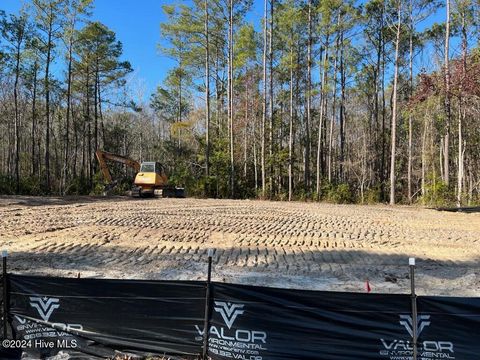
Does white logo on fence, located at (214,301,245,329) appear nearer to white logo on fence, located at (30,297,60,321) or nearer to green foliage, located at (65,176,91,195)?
white logo on fence, located at (30,297,60,321)

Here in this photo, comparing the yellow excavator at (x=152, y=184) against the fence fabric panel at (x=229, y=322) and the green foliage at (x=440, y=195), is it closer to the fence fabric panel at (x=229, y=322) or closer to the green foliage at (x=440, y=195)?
the green foliage at (x=440, y=195)

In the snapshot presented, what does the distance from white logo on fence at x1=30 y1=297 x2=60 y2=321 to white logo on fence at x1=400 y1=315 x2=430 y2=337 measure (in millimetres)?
3705

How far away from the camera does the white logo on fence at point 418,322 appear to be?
446cm

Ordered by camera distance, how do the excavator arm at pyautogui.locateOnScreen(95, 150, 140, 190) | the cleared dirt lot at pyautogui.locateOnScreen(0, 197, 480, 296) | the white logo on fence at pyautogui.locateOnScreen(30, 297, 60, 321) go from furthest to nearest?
the excavator arm at pyautogui.locateOnScreen(95, 150, 140, 190), the cleared dirt lot at pyautogui.locateOnScreen(0, 197, 480, 296), the white logo on fence at pyautogui.locateOnScreen(30, 297, 60, 321)

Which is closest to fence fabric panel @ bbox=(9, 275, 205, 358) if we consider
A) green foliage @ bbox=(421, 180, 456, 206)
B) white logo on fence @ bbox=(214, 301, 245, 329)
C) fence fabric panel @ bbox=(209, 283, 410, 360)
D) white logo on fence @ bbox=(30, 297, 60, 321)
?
white logo on fence @ bbox=(30, 297, 60, 321)

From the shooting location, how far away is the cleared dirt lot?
7781 mm

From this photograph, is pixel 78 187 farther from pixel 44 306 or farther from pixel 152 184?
pixel 44 306

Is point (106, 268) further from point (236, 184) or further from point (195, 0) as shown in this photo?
point (195, 0)

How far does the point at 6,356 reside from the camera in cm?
492

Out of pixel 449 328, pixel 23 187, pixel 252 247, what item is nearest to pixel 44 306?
pixel 449 328

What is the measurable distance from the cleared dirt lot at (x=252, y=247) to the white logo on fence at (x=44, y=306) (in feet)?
8.32

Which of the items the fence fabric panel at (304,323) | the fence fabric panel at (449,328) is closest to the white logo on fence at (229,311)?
the fence fabric panel at (304,323)

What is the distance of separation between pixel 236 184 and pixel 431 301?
80.8 feet

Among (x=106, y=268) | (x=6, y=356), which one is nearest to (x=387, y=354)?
(x=6, y=356)
